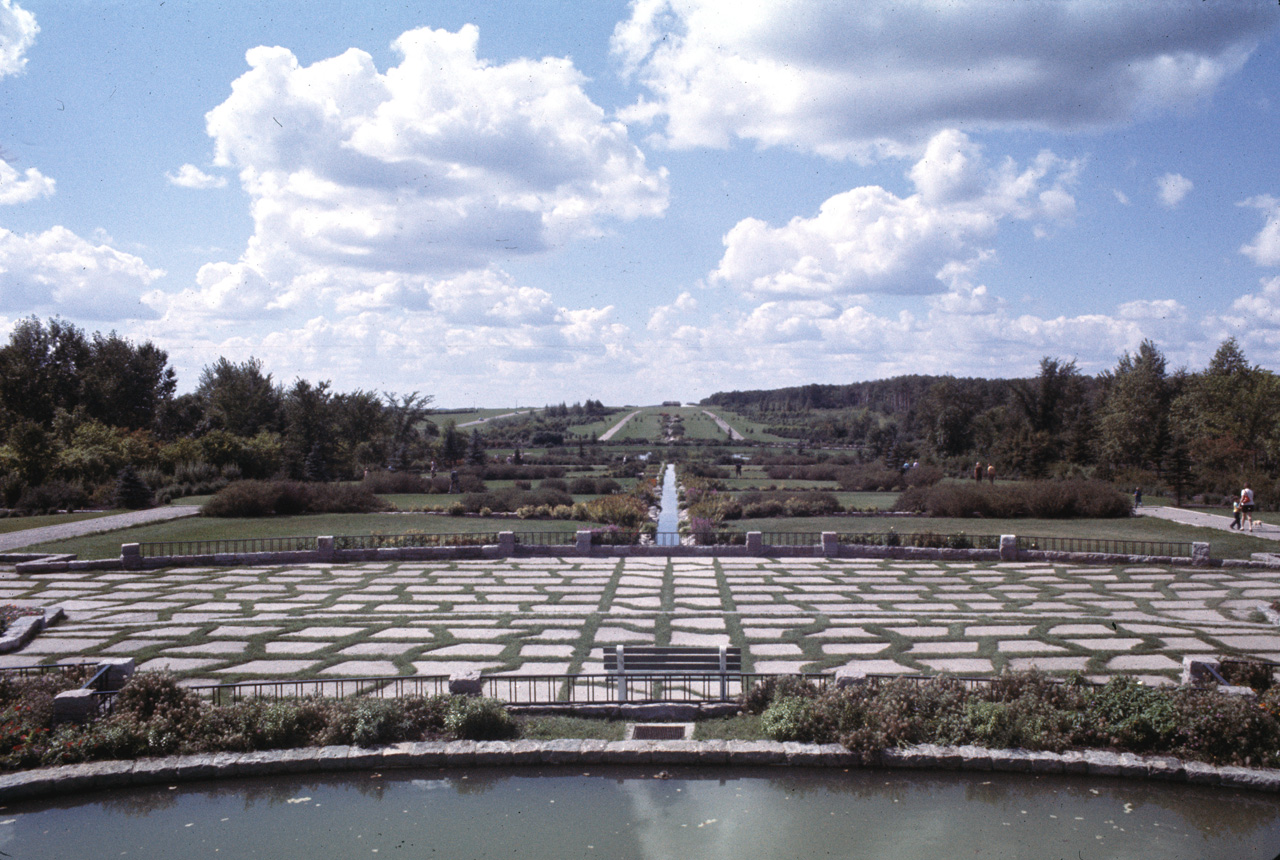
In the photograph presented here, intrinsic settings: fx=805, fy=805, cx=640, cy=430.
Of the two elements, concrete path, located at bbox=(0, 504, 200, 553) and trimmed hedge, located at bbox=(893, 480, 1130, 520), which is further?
→ trimmed hedge, located at bbox=(893, 480, 1130, 520)

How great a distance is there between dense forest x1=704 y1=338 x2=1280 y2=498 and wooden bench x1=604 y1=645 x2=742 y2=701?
3414 cm

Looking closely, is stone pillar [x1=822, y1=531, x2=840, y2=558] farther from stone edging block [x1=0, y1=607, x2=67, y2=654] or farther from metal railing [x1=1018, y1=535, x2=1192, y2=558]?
stone edging block [x1=0, y1=607, x2=67, y2=654]

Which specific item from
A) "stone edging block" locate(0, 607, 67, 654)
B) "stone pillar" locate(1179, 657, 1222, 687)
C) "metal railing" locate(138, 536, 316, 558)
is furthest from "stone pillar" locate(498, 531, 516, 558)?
"stone pillar" locate(1179, 657, 1222, 687)

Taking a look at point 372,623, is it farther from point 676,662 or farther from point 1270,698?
point 1270,698

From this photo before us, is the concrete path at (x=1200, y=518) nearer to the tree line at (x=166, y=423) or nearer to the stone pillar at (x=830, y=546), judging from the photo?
the stone pillar at (x=830, y=546)

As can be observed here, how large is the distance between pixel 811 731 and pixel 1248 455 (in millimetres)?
41002

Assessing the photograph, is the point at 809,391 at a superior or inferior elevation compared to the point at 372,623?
superior

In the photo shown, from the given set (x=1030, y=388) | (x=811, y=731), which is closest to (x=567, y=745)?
(x=811, y=731)

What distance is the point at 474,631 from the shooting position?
532 inches

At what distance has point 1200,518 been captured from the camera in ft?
97.9

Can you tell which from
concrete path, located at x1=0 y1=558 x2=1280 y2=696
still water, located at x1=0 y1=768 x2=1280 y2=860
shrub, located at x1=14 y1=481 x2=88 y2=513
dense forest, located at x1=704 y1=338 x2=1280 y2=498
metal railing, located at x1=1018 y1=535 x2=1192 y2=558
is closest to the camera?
still water, located at x1=0 y1=768 x2=1280 y2=860

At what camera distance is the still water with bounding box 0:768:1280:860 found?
6871 millimetres

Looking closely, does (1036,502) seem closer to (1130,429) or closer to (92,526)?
(1130,429)

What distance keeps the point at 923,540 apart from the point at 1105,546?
5259mm
